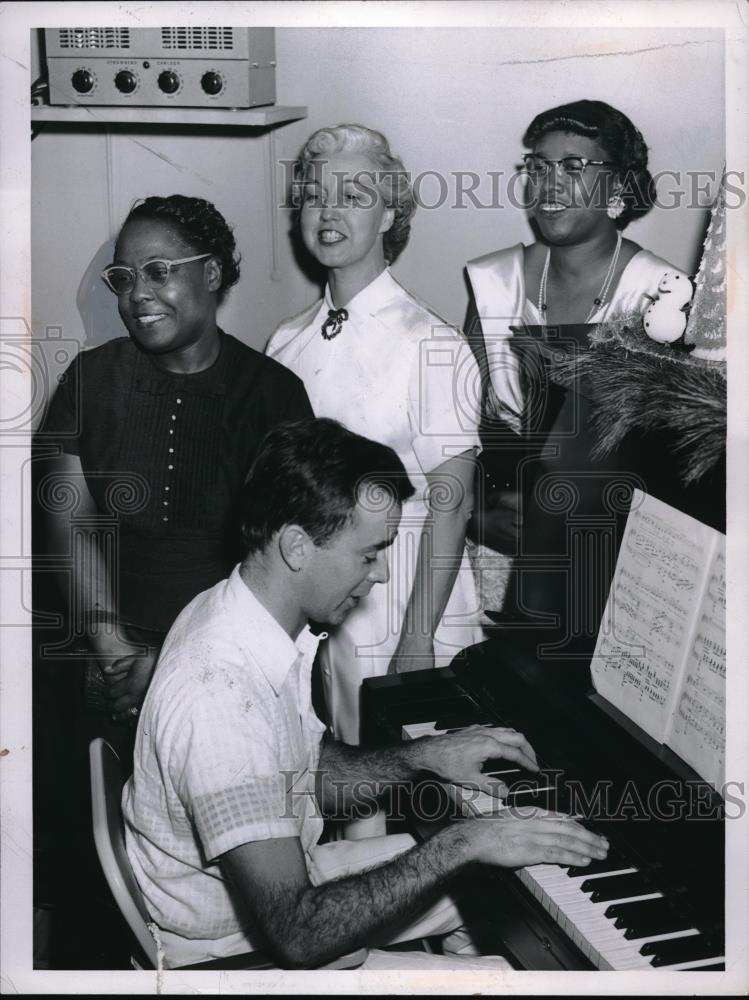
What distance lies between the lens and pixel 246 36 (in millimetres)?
1950

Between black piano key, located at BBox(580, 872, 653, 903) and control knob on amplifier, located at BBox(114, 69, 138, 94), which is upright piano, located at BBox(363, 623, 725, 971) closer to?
black piano key, located at BBox(580, 872, 653, 903)

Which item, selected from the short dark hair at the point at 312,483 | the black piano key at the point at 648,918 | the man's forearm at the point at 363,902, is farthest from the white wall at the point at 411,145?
the black piano key at the point at 648,918

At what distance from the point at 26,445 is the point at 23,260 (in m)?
0.34

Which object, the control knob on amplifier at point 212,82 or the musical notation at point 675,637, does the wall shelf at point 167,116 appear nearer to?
the control knob on amplifier at point 212,82

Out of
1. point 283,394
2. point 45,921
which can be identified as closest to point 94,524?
point 283,394

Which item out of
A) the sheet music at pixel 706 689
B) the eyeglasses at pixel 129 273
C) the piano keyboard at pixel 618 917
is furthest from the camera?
the eyeglasses at pixel 129 273

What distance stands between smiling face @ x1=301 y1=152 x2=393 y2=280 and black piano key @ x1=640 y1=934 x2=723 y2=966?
1.28 metres

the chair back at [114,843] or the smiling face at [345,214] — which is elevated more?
the smiling face at [345,214]

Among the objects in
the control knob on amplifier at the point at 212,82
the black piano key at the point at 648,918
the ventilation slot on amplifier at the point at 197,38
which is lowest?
the black piano key at the point at 648,918

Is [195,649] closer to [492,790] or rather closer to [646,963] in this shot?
[492,790]

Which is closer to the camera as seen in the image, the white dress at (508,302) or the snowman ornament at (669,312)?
the snowman ornament at (669,312)

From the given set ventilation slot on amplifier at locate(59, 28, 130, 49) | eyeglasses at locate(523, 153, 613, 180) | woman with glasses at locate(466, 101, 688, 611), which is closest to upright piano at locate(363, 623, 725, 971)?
woman with glasses at locate(466, 101, 688, 611)

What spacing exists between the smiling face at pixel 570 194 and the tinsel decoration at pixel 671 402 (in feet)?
0.85

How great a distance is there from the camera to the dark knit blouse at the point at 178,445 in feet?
7.00
